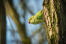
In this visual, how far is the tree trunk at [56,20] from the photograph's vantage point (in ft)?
1.13

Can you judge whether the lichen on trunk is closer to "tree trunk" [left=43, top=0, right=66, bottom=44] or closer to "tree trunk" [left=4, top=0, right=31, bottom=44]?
"tree trunk" [left=43, top=0, right=66, bottom=44]

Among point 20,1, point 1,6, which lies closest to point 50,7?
point 1,6

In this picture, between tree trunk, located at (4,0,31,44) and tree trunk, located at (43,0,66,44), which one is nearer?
tree trunk, located at (43,0,66,44)

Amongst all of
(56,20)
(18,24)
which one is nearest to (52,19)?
(56,20)

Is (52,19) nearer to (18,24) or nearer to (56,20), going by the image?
(56,20)

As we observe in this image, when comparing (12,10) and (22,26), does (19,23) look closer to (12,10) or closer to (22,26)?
(22,26)

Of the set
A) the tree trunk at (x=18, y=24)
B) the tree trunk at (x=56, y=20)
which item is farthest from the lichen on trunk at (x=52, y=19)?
the tree trunk at (x=18, y=24)

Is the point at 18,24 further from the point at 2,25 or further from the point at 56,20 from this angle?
the point at 56,20

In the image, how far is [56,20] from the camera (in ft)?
1.16

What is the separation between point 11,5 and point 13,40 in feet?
2.00

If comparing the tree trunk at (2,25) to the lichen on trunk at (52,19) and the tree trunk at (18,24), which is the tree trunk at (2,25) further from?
the lichen on trunk at (52,19)

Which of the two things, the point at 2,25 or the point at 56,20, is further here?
the point at 2,25

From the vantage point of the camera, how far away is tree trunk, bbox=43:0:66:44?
35 cm

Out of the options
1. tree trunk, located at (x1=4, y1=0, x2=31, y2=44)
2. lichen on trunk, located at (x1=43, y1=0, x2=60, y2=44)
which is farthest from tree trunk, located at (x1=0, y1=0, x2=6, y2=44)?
lichen on trunk, located at (x1=43, y1=0, x2=60, y2=44)
